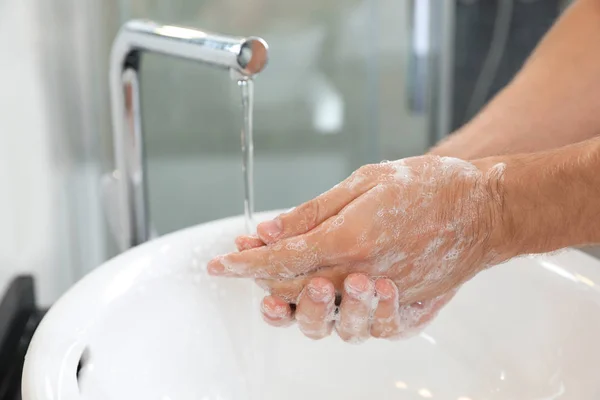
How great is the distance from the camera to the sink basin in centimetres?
58

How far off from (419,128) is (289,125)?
0.89 ft

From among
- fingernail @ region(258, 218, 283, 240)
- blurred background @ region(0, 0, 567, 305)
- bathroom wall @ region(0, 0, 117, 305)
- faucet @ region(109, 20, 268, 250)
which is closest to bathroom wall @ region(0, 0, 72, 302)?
bathroom wall @ region(0, 0, 117, 305)

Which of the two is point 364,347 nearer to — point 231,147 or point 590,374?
point 590,374

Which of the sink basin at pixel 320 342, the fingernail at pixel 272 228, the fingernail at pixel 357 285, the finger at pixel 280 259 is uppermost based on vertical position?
the fingernail at pixel 272 228

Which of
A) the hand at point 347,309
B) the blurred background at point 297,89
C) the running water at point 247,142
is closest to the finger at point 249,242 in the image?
the hand at point 347,309

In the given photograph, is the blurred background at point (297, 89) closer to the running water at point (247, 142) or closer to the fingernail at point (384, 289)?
the running water at point (247, 142)

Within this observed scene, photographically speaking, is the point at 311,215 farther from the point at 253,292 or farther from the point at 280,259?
the point at 253,292

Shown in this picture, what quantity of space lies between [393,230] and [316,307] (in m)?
0.08

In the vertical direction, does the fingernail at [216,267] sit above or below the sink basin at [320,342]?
above

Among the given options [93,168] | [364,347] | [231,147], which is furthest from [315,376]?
[231,147]

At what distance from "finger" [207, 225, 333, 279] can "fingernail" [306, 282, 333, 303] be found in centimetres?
1

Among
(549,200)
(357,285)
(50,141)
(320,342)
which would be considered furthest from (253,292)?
(50,141)

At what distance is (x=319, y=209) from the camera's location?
1.76 ft

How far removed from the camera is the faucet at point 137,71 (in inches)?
22.5
